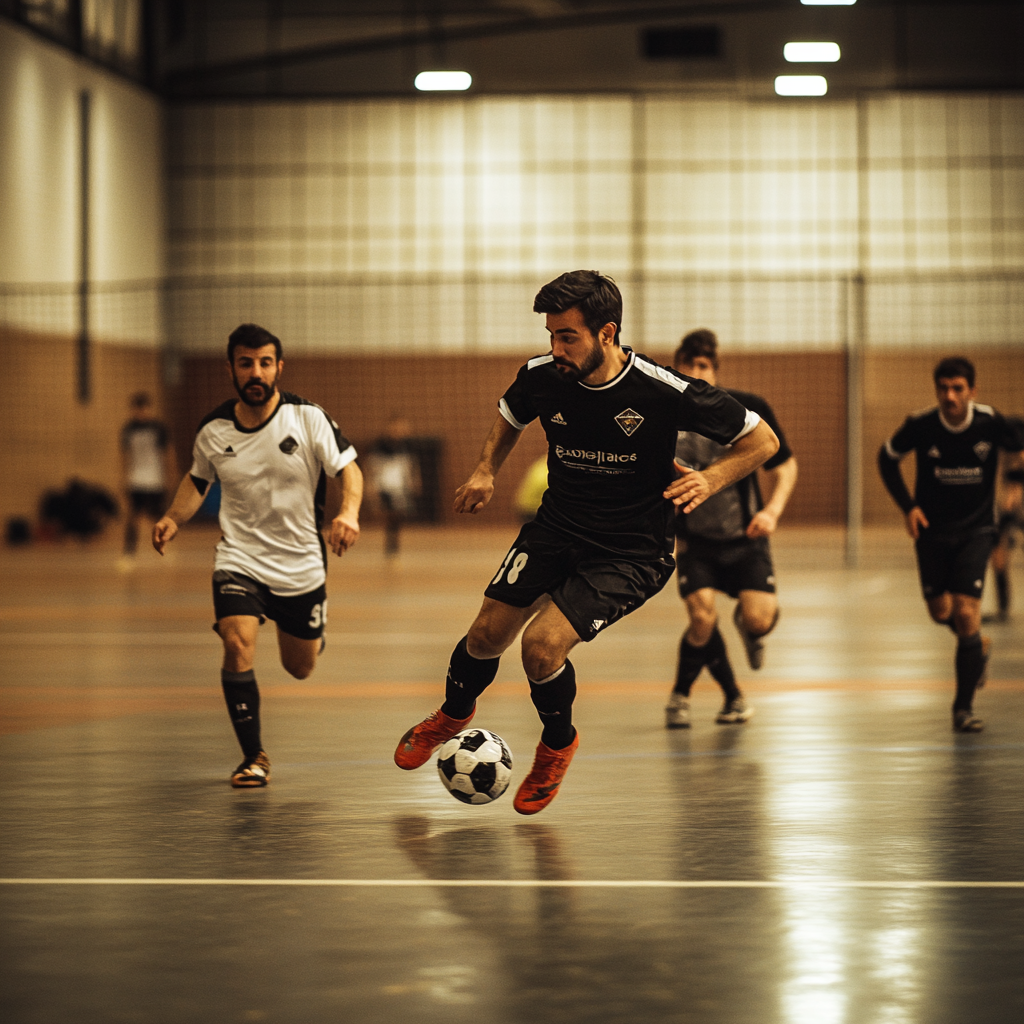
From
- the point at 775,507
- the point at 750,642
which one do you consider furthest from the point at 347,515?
the point at 750,642

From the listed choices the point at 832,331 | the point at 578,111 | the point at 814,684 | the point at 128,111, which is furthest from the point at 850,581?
the point at 128,111

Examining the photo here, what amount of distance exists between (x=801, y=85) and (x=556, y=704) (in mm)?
22347

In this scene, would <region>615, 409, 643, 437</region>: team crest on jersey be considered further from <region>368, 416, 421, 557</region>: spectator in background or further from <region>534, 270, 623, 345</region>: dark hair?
<region>368, 416, 421, 557</region>: spectator in background

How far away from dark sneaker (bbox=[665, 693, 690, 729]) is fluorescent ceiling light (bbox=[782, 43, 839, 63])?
59.5 ft

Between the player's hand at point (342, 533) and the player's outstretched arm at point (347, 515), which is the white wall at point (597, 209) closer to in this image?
the player's outstretched arm at point (347, 515)

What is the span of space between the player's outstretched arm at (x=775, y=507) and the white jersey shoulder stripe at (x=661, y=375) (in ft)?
6.49

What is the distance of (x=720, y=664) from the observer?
8.86 meters

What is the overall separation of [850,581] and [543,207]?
→ 14408mm

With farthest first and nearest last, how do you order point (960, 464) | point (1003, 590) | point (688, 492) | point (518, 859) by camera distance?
point (1003, 590)
point (960, 464)
point (688, 492)
point (518, 859)

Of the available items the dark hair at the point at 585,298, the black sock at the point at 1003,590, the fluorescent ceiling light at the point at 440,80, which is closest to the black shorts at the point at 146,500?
the fluorescent ceiling light at the point at 440,80

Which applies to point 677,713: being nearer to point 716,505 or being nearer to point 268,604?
point 716,505

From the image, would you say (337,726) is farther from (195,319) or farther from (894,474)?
(195,319)

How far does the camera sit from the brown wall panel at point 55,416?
25.9 metres

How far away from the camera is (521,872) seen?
17.6 feet
